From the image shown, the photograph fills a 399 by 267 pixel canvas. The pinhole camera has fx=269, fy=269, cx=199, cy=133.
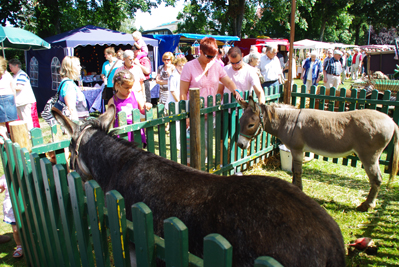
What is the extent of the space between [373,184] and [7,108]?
256 inches

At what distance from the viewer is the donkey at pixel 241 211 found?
4.87ft

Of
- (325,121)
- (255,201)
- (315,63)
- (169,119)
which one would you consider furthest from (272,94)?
(315,63)

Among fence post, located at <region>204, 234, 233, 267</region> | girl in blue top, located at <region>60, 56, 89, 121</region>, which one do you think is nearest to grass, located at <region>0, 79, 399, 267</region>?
girl in blue top, located at <region>60, 56, 89, 121</region>

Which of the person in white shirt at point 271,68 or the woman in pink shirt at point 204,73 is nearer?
the woman in pink shirt at point 204,73

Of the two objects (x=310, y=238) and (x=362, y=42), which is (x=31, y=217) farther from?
(x=362, y=42)

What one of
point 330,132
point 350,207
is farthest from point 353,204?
point 330,132

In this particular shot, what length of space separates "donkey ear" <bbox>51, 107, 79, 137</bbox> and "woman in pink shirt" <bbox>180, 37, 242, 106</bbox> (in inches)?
84.0

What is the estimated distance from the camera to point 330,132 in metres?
4.20

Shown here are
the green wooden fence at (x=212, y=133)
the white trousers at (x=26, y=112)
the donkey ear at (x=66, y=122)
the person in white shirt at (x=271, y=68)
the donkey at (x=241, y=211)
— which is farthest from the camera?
the person in white shirt at (x=271, y=68)

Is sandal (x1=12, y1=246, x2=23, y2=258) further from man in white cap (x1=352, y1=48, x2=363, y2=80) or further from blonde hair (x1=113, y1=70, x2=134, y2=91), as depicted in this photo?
man in white cap (x1=352, y1=48, x2=363, y2=80)

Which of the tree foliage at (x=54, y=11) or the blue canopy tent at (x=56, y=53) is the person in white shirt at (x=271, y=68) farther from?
the tree foliage at (x=54, y=11)

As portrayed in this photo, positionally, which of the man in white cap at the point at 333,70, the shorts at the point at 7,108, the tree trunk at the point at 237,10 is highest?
the tree trunk at the point at 237,10

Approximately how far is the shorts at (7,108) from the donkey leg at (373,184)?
20.5ft

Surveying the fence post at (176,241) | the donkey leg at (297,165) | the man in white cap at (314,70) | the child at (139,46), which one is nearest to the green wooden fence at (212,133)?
the donkey leg at (297,165)
